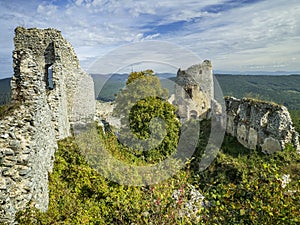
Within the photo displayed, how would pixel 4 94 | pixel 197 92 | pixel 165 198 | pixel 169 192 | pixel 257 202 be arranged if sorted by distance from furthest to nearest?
1. pixel 197 92
2. pixel 4 94
3. pixel 169 192
4. pixel 165 198
5. pixel 257 202

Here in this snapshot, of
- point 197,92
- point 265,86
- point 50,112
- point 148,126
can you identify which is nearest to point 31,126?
point 50,112

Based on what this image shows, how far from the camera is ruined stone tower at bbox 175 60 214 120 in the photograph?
19938 millimetres

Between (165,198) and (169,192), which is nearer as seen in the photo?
(165,198)

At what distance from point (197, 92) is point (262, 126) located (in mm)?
7298

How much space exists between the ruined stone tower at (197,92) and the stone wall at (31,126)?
39.0 feet

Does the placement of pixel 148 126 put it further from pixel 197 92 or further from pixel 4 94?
pixel 4 94

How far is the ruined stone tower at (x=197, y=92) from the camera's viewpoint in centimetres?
1994

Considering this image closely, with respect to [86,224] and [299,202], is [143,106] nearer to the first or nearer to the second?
[86,224]

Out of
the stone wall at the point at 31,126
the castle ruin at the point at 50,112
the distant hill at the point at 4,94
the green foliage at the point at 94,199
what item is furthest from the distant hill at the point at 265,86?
the green foliage at the point at 94,199

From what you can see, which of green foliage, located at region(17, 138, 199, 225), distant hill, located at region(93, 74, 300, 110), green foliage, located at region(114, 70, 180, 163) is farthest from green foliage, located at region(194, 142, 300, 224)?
distant hill, located at region(93, 74, 300, 110)

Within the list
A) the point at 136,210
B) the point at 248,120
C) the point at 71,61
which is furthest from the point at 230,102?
the point at 136,210

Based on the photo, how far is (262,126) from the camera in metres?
13.5

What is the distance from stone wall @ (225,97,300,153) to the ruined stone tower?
3.95m

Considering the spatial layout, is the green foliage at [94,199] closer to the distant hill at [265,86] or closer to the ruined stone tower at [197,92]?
the ruined stone tower at [197,92]
